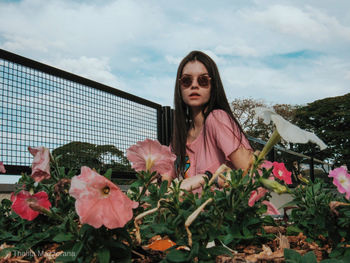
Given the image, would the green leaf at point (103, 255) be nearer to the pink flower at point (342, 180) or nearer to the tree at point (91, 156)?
the pink flower at point (342, 180)

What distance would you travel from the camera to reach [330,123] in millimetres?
28031

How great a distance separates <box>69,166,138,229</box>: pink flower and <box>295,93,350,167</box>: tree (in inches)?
1028

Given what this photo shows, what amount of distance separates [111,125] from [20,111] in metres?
1.20

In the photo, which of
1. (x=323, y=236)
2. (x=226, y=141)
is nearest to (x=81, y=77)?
(x=226, y=141)

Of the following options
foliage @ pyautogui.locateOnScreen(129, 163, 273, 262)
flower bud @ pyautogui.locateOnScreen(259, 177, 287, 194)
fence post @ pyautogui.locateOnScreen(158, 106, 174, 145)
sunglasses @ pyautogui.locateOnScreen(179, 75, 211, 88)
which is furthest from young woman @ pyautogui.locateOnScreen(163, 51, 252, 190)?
fence post @ pyautogui.locateOnScreen(158, 106, 174, 145)

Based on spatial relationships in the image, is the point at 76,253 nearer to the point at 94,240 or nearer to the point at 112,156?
the point at 94,240

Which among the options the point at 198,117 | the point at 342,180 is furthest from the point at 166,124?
the point at 342,180

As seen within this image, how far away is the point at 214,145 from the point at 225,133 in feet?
0.56

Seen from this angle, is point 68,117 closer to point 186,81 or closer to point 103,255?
point 186,81

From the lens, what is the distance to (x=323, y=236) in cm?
77

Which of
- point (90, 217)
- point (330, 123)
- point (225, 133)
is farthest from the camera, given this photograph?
point (330, 123)

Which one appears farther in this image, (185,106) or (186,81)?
(185,106)

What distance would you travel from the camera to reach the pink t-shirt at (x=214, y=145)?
1941 mm

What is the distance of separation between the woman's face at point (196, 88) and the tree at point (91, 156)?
1.71 metres
